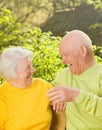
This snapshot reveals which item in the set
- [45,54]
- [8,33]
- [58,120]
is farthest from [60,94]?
[8,33]

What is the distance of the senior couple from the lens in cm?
246

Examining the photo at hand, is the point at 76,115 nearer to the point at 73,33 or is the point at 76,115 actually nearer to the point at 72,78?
the point at 72,78

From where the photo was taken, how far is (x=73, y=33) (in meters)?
2.49

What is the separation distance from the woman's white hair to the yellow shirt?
10 cm

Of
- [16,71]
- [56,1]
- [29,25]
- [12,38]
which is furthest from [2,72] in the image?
[56,1]

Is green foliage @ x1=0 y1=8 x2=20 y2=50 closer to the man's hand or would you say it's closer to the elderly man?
the elderly man

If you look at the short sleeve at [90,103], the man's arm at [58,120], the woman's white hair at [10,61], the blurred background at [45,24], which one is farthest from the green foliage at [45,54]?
the short sleeve at [90,103]

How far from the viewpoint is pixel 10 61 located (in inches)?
97.6

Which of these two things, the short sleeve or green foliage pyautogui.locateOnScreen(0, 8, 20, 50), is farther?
green foliage pyautogui.locateOnScreen(0, 8, 20, 50)

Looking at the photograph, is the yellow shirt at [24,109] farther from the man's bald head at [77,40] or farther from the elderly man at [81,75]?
the man's bald head at [77,40]

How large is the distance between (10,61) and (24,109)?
1.07 feet

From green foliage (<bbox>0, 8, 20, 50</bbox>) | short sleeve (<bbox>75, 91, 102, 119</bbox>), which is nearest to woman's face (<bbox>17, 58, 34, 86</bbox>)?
short sleeve (<bbox>75, 91, 102, 119</bbox>)

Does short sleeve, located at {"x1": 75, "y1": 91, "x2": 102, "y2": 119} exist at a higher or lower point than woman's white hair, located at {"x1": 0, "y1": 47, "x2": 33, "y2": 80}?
lower

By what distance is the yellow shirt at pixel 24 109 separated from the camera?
8.20 feet
